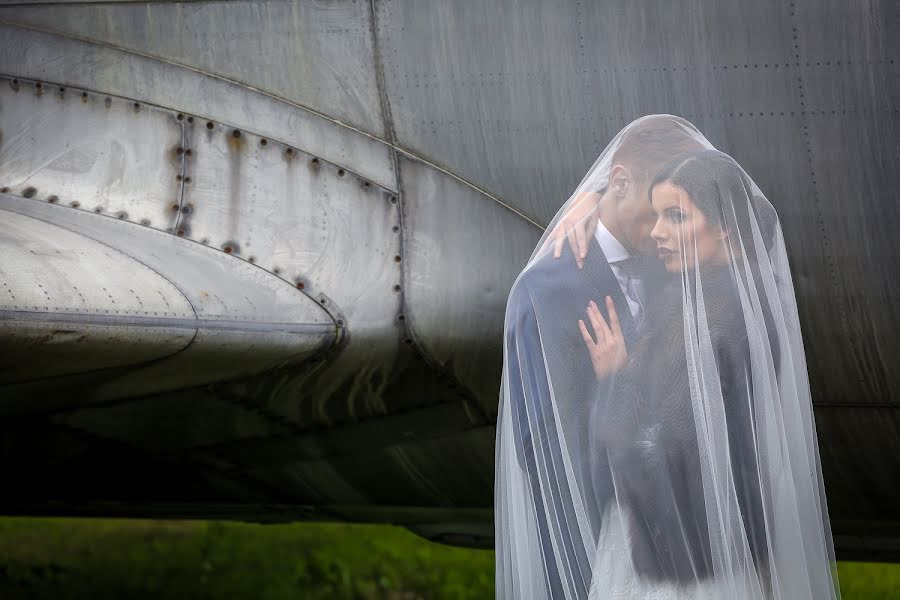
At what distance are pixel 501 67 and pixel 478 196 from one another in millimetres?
353

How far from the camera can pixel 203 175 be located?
2982 millimetres

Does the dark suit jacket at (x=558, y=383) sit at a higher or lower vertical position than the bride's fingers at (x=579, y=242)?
lower

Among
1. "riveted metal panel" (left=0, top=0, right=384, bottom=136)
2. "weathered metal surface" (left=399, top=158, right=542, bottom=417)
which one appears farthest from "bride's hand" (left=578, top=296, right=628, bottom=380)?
"riveted metal panel" (left=0, top=0, right=384, bottom=136)

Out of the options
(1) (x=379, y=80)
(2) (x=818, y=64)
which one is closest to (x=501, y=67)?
(1) (x=379, y=80)

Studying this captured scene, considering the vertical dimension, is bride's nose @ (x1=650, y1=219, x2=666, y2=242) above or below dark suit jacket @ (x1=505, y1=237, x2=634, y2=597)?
above

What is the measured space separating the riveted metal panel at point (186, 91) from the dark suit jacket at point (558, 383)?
42.1 inches

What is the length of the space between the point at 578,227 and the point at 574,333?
0.22 m

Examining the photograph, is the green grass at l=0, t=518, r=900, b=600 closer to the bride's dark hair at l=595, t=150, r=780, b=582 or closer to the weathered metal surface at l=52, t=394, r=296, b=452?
the weathered metal surface at l=52, t=394, r=296, b=452

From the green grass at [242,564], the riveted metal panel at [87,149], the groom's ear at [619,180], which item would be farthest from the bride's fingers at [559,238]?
the green grass at [242,564]

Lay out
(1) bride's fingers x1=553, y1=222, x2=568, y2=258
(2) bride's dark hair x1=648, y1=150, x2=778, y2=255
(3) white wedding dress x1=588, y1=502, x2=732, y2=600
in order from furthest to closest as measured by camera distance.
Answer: (1) bride's fingers x1=553, y1=222, x2=568, y2=258
(2) bride's dark hair x1=648, y1=150, x2=778, y2=255
(3) white wedding dress x1=588, y1=502, x2=732, y2=600

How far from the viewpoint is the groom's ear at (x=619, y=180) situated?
80.0 inches

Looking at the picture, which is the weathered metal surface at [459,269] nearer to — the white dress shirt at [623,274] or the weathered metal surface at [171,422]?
the weathered metal surface at [171,422]

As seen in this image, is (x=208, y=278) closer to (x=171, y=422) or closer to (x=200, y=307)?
(x=200, y=307)

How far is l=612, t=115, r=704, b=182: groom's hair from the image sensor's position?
2.00m
